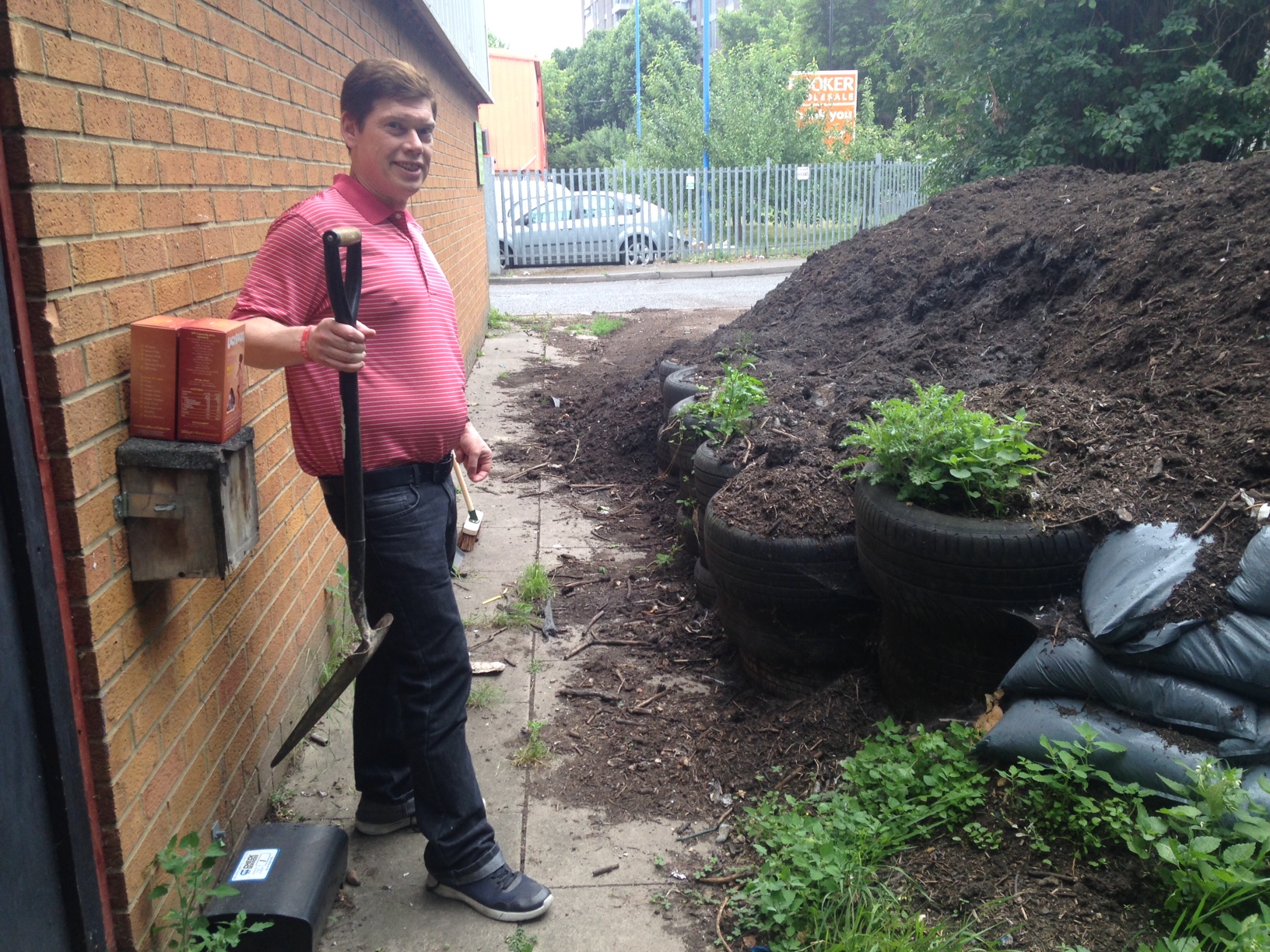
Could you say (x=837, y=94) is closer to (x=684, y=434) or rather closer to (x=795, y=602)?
(x=684, y=434)

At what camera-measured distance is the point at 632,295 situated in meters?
19.0

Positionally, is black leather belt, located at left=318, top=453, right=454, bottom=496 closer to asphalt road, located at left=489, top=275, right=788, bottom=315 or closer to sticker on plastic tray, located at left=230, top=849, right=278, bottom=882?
sticker on plastic tray, located at left=230, top=849, right=278, bottom=882

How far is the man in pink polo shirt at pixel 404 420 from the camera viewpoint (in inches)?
97.3

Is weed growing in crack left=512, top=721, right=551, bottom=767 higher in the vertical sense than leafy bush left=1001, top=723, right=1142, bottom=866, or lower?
lower

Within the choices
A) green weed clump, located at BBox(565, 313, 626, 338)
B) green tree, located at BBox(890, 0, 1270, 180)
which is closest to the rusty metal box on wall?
green tree, located at BBox(890, 0, 1270, 180)

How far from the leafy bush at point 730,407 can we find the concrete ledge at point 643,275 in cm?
1660

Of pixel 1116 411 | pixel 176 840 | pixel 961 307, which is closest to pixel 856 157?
pixel 961 307

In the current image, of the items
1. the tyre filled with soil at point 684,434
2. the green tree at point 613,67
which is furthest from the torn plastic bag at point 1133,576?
the green tree at point 613,67

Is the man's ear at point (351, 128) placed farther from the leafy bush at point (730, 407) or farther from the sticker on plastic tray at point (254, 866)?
the leafy bush at point (730, 407)

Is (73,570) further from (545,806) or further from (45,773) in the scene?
(545,806)

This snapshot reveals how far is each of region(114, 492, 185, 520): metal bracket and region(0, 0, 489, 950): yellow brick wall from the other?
5 cm

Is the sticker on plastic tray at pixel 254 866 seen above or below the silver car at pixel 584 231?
below

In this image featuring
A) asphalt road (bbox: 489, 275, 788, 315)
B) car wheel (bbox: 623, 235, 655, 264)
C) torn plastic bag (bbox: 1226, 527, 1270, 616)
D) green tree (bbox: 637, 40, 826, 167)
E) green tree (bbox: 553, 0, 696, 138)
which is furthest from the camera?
green tree (bbox: 553, 0, 696, 138)

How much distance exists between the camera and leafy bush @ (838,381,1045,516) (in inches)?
120
